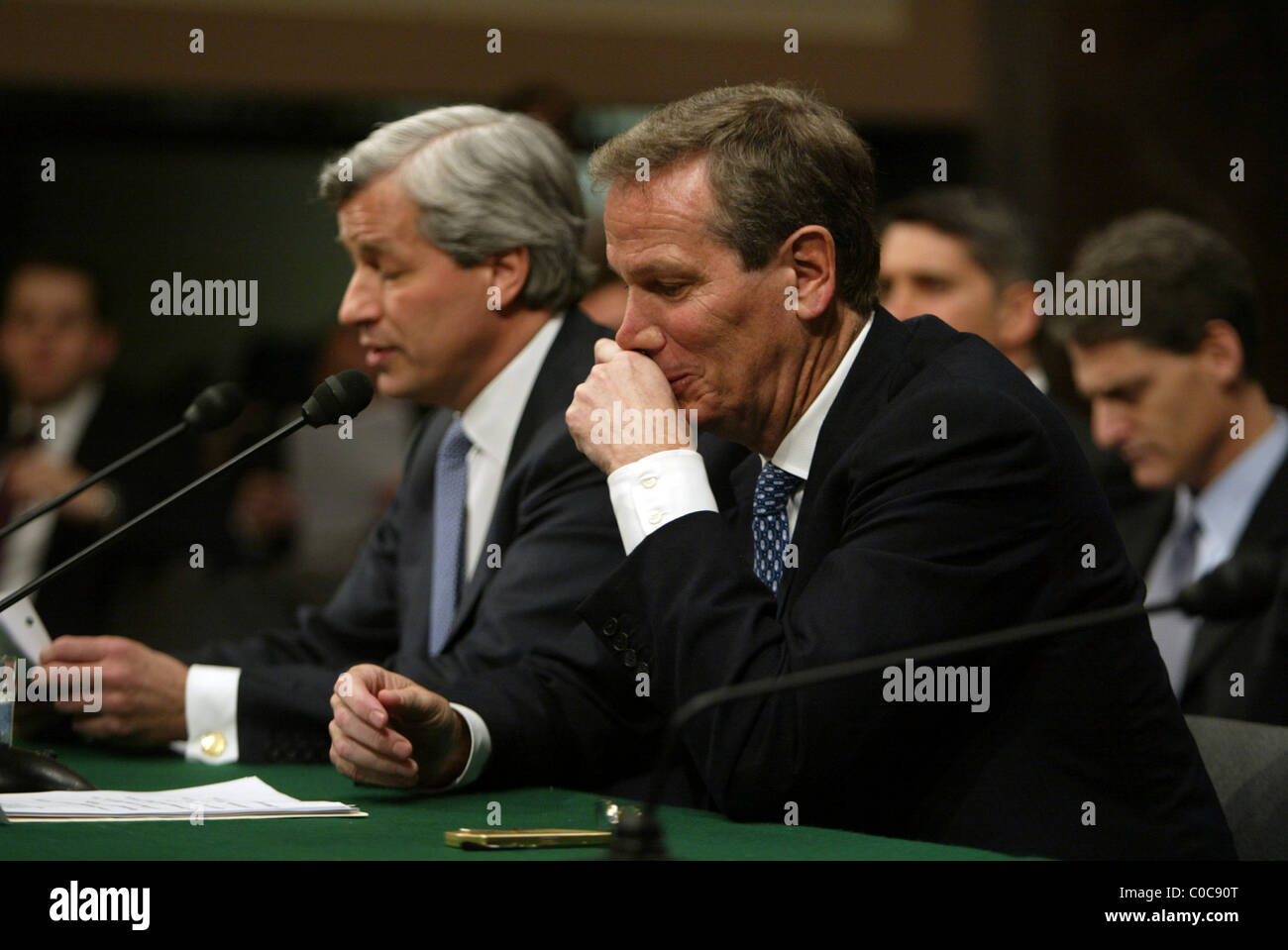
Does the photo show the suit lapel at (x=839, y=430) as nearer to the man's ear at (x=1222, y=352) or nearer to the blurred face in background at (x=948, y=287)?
the man's ear at (x=1222, y=352)

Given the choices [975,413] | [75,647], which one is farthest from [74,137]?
[975,413]

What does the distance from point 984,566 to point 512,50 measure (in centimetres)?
529

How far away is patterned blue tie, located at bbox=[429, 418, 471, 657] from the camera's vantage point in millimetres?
3129

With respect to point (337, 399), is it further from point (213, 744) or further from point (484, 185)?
point (484, 185)

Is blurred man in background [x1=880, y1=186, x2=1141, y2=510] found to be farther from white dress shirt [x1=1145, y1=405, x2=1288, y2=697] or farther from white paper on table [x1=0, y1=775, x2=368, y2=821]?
white paper on table [x1=0, y1=775, x2=368, y2=821]

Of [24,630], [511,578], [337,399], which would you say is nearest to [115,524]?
[24,630]

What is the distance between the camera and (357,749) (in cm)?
235

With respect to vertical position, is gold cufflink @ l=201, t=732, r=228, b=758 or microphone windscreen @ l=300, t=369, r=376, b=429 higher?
microphone windscreen @ l=300, t=369, r=376, b=429

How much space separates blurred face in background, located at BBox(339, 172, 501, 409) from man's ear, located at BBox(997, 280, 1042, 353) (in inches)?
82.5

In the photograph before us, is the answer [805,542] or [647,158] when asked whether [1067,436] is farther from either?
[647,158]

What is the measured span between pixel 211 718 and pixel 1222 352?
2509 mm

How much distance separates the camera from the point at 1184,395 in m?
4.22

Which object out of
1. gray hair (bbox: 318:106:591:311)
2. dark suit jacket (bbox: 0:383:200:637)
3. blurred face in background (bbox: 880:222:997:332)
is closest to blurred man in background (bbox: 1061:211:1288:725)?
blurred face in background (bbox: 880:222:997:332)
